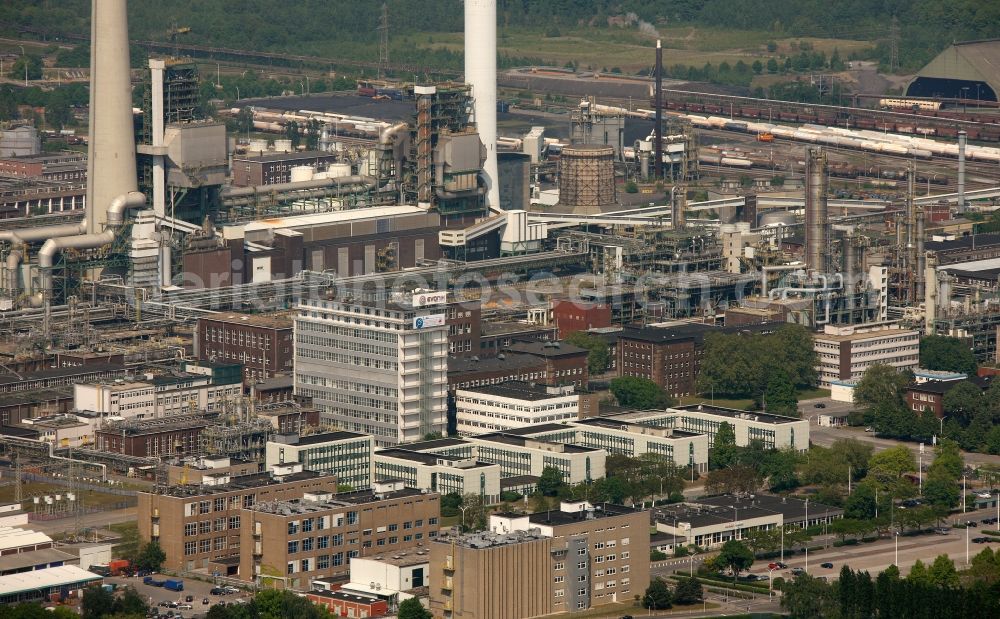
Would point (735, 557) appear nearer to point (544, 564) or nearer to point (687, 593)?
point (687, 593)

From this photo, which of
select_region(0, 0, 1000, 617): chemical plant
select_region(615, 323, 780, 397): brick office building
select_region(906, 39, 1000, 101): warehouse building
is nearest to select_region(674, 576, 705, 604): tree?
select_region(0, 0, 1000, 617): chemical plant

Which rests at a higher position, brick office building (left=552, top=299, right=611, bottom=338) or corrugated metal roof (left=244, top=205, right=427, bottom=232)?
corrugated metal roof (left=244, top=205, right=427, bottom=232)

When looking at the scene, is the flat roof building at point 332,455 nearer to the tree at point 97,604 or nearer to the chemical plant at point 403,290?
the chemical plant at point 403,290

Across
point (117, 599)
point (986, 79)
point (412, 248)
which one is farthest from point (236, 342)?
point (986, 79)

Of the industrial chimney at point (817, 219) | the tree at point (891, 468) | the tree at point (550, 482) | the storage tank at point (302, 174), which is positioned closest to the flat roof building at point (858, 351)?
the industrial chimney at point (817, 219)

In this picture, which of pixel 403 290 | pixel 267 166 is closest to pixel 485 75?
pixel 267 166

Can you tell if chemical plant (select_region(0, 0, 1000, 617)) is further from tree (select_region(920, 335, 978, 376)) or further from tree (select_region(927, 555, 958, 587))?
tree (select_region(927, 555, 958, 587))

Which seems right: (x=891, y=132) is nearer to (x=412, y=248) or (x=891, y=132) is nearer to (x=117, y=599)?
(x=412, y=248)
